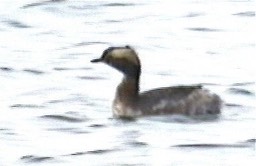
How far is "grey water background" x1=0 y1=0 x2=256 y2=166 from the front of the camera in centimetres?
1664

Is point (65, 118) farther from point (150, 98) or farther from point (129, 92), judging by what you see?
point (150, 98)

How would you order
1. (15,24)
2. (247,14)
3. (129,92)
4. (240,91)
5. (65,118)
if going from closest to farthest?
(65,118) < (129,92) < (240,91) < (15,24) < (247,14)

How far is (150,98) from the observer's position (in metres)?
18.4

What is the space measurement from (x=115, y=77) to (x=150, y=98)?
104 inches

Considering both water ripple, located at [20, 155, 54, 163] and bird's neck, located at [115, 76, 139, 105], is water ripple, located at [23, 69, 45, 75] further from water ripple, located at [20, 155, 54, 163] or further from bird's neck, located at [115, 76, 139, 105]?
water ripple, located at [20, 155, 54, 163]

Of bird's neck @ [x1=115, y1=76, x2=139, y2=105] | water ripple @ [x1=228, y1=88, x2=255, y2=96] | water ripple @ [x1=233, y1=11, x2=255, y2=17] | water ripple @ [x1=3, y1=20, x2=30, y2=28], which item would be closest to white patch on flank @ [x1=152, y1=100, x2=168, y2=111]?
bird's neck @ [x1=115, y1=76, x2=139, y2=105]

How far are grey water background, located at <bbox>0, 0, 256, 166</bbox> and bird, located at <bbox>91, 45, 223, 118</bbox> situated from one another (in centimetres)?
13

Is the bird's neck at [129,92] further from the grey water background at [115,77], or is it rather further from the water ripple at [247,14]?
the water ripple at [247,14]

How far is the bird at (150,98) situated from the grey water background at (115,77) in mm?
125

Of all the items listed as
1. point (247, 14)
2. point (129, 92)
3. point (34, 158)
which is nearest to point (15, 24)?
point (247, 14)

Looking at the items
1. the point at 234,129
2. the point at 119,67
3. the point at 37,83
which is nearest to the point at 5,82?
the point at 37,83

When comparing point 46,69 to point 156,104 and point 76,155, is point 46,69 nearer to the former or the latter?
point 156,104

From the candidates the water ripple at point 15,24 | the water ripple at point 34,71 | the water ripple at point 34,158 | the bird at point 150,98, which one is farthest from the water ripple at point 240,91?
the water ripple at point 15,24

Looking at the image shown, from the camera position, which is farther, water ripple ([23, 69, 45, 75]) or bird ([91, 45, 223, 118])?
water ripple ([23, 69, 45, 75])
